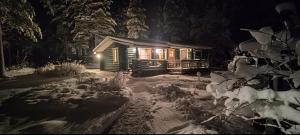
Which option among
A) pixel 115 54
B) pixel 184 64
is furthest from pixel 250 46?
pixel 115 54

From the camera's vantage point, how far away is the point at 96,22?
3070 centimetres

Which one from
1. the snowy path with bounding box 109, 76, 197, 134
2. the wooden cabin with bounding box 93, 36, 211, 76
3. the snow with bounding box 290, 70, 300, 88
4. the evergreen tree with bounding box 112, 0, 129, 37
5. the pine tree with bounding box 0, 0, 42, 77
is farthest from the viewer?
the evergreen tree with bounding box 112, 0, 129, 37

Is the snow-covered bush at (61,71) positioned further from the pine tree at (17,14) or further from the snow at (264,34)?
the snow at (264,34)

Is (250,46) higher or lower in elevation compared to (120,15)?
lower

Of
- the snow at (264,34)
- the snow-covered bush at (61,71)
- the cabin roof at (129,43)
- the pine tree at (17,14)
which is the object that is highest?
the pine tree at (17,14)

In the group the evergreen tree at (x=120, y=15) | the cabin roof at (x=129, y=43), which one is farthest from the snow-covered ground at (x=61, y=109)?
the evergreen tree at (x=120, y=15)

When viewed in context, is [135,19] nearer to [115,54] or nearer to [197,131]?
[115,54]

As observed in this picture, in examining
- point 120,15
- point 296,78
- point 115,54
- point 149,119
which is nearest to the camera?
point 296,78

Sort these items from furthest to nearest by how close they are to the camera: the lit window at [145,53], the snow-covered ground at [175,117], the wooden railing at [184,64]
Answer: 1. the lit window at [145,53]
2. the wooden railing at [184,64]
3. the snow-covered ground at [175,117]

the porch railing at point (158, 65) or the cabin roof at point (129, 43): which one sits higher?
the cabin roof at point (129, 43)

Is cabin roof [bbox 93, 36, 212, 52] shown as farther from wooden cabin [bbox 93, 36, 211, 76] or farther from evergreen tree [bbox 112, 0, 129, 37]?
evergreen tree [bbox 112, 0, 129, 37]

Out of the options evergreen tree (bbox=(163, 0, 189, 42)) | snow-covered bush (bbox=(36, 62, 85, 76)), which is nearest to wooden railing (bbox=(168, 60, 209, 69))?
snow-covered bush (bbox=(36, 62, 85, 76))

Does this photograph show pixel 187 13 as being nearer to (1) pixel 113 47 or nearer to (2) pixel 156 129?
(1) pixel 113 47

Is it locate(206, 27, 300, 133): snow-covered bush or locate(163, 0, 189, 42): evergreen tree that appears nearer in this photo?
locate(206, 27, 300, 133): snow-covered bush
